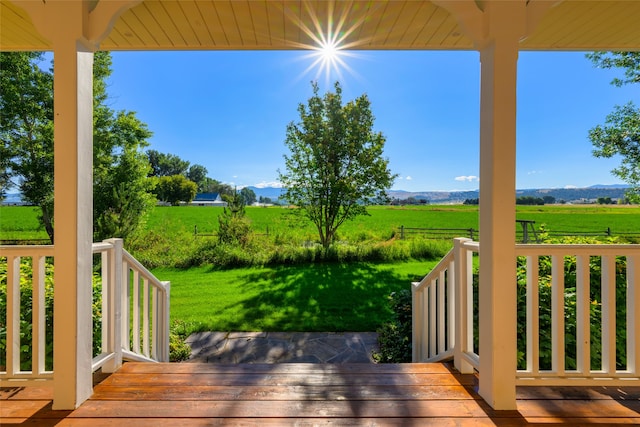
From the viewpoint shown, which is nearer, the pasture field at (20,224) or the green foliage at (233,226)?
the pasture field at (20,224)

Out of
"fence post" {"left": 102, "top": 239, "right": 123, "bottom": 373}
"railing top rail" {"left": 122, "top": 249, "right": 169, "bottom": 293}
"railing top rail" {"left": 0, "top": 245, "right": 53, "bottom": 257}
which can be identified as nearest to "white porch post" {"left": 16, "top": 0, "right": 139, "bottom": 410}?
"railing top rail" {"left": 0, "top": 245, "right": 53, "bottom": 257}

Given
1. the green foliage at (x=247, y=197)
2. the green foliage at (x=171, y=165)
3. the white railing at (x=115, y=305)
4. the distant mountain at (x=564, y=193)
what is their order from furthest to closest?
the green foliage at (x=171, y=165), the green foliage at (x=247, y=197), the distant mountain at (x=564, y=193), the white railing at (x=115, y=305)

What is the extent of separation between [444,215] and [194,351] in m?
14.5

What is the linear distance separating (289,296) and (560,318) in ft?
13.5

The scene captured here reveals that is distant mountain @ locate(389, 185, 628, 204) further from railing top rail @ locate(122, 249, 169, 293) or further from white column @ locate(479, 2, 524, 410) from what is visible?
railing top rail @ locate(122, 249, 169, 293)

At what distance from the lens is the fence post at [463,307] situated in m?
2.18

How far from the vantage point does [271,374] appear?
7.10 feet

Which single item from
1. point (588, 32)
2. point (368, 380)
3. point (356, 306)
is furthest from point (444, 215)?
point (368, 380)

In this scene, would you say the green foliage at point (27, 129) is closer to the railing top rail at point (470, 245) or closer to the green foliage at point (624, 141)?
the railing top rail at point (470, 245)

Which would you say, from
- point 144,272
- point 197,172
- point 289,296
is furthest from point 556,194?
point 197,172

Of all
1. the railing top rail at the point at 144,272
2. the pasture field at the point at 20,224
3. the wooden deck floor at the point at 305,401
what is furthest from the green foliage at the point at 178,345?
the pasture field at the point at 20,224

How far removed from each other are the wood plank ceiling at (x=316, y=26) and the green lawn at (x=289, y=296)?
3.49 metres

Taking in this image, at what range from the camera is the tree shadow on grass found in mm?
4398

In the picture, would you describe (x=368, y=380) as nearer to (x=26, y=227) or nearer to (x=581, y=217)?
(x=26, y=227)
